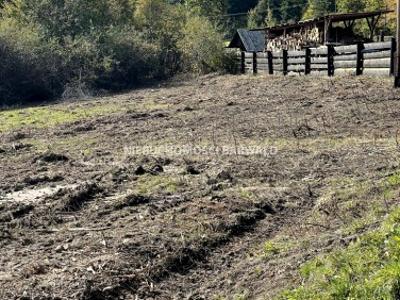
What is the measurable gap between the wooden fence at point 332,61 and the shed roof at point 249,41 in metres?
15.8

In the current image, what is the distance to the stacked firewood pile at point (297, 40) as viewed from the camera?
32719 millimetres

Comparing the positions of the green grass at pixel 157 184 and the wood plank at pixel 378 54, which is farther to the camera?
the wood plank at pixel 378 54

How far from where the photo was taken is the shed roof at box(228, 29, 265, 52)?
45.1 meters

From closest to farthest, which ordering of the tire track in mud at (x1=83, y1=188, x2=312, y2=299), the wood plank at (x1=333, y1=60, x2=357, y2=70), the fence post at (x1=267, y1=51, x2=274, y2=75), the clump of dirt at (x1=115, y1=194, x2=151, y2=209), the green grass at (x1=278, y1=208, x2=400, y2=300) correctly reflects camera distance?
the green grass at (x1=278, y1=208, x2=400, y2=300)
the tire track in mud at (x1=83, y1=188, x2=312, y2=299)
the clump of dirt at (x1=115, y1=194, x2=151, y2=209)
the wood plank at (x1=333, y1=60, x2=357, y2=70)
the fence post at (x1=267, y1=51, x2=274, y2=75)

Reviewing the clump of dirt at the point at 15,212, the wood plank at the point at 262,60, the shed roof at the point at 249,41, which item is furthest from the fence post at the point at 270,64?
the clump of dirt at the point at 15,212

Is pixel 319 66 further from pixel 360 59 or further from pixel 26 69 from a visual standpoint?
pixel 26 69

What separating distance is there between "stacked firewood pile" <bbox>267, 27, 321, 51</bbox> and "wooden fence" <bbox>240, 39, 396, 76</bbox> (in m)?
5.12

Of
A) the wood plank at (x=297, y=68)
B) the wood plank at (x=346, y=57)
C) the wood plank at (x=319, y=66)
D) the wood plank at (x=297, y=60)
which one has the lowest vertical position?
the wood plank at (x=297, y=68)

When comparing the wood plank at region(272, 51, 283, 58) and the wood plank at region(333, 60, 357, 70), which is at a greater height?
the wood plank at region(272, 51, 283, 58)

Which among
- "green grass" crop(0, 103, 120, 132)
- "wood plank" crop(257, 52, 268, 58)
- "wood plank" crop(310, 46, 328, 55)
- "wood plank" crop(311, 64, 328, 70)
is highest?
"wood plank" crop(310, 46, 328, 55)

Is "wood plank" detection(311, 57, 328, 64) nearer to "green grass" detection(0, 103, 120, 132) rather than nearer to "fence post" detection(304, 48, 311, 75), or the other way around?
"fence post" detection(304, 48, 311, 75)

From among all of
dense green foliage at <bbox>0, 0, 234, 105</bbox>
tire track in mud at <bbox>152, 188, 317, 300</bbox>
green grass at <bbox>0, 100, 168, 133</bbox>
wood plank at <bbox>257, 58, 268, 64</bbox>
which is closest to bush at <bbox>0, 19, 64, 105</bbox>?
dense green foliage at <bbox>0, 0, 234, 105</bbox>

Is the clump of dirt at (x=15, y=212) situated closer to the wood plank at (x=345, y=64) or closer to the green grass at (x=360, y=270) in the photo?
the green grass at (x=360, y=270)

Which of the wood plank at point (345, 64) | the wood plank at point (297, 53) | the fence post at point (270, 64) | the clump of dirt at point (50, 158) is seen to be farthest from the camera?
the fence post at point (270, 64)
